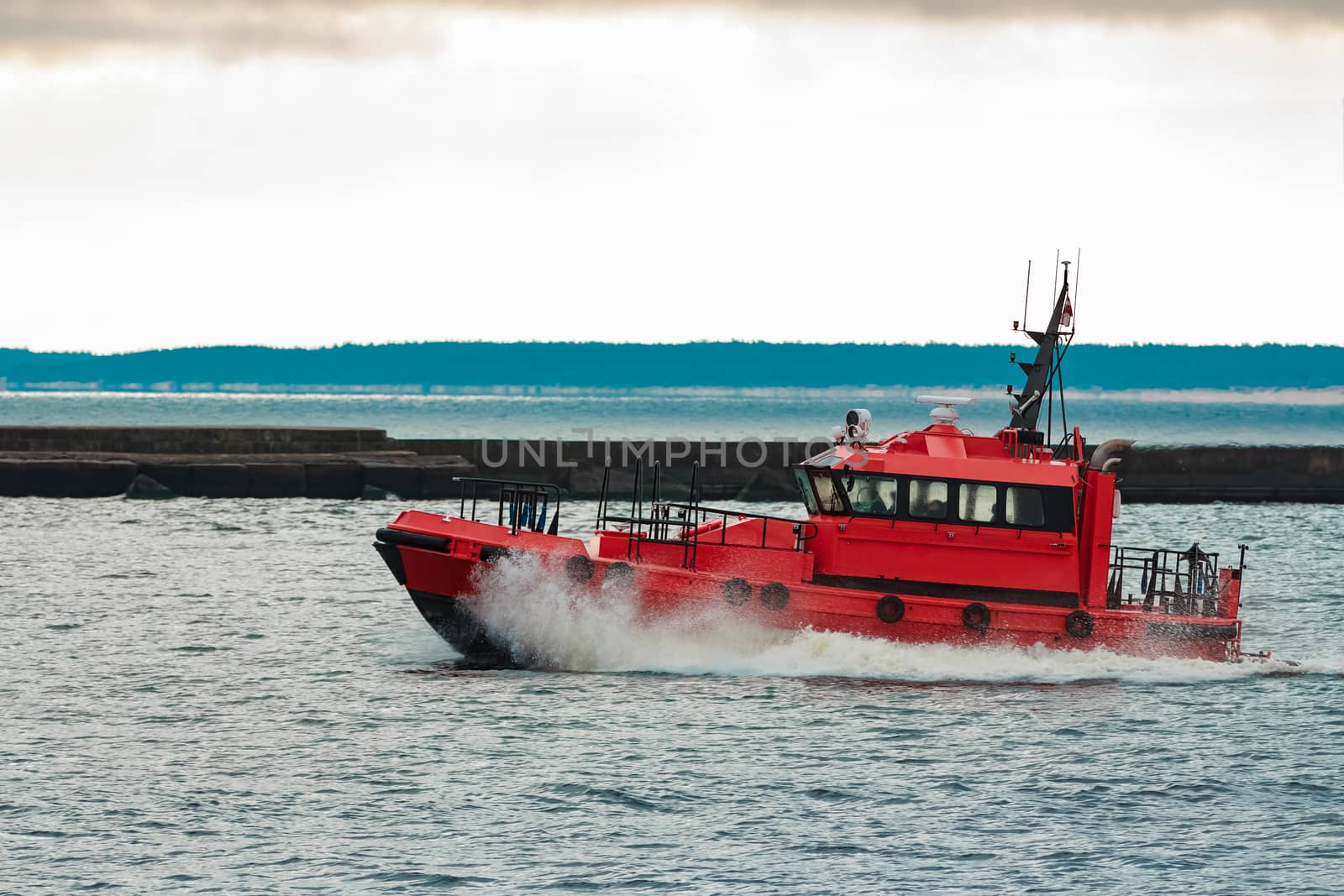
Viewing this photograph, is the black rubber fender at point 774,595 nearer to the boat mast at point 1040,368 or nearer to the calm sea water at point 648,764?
the calm sea water at point 648,764

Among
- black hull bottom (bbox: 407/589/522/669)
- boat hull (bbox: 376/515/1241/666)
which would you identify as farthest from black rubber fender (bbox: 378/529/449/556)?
black hull bottom (bbox: 407/589/522/669)

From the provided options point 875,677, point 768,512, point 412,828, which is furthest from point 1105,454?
point 768,512

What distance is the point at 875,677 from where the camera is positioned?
49.4ft

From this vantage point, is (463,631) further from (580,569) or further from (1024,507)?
(1024,507)

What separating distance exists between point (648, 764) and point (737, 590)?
119 inches

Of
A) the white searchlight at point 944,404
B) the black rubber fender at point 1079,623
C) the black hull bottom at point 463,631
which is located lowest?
the black hull bottom at point 463,631

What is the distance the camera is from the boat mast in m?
15.5

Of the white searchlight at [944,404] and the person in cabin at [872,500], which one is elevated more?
the white searchlight at [944,404]

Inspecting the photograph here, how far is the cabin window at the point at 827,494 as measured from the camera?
589 inches

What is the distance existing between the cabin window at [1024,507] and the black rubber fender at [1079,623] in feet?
3.20

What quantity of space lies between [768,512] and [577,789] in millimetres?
23594

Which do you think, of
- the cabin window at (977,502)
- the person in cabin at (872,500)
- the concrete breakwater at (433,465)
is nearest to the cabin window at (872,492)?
the person in cabin at (872,500)

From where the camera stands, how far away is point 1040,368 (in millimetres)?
15586

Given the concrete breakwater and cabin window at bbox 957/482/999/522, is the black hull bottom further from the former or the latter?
the concrete breakwater
